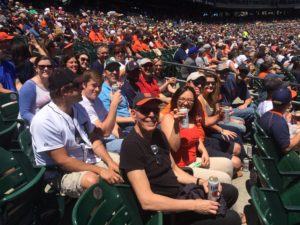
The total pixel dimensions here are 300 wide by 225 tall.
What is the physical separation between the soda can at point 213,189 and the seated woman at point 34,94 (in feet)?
7.00

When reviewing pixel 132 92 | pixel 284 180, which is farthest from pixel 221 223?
pixel 132 92

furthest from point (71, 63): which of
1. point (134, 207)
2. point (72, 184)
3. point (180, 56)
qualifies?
point (180, 56)

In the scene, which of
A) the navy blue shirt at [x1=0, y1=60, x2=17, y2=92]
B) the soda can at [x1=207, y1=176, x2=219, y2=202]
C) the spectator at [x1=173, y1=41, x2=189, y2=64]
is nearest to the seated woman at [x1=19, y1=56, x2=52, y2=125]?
the navy blue shirt at [x1=0, y1=60, x2=17, y2=92]

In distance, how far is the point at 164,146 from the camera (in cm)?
298

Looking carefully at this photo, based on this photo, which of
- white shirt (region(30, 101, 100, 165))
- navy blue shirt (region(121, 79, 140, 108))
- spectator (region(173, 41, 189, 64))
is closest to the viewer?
white shirt (region(30, 101, 100, 165))

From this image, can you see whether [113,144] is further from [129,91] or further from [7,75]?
[7,75]

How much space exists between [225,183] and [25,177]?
1725mm

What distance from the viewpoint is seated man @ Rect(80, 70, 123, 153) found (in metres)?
3.77

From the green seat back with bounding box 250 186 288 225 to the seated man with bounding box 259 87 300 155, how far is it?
1.32m

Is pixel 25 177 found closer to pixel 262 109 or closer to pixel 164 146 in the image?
pixel 164 146

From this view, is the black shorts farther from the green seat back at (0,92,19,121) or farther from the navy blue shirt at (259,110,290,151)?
the green seat back at (0,92,19,121)

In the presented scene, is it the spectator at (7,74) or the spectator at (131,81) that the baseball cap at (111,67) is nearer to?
the spectator at (131,81)

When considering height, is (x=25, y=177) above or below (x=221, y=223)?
above

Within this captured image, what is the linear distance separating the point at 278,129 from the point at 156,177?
1.67 metres
